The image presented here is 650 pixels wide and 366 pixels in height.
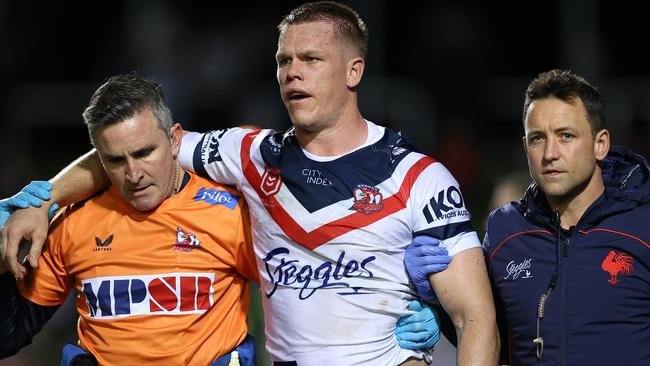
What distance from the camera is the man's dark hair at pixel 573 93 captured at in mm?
4141

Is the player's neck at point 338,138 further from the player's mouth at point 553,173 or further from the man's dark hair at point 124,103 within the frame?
the player's mouth at point 553,173

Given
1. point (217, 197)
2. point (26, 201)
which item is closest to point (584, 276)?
point (217, 197)

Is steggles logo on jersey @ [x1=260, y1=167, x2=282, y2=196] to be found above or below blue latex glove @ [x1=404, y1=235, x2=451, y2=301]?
above

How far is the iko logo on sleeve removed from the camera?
414cm

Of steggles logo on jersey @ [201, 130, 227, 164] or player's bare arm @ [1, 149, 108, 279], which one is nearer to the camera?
player's bare arm @ [1, 149, 108, 279]

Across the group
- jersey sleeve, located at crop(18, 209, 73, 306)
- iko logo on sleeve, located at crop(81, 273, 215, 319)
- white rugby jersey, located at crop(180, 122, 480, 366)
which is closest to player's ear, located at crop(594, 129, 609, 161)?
white rugby jersey, located at crop(180, 122, 480, 366)

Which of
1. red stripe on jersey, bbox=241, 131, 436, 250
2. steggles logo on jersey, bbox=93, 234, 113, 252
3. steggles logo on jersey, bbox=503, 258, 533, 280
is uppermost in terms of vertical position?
red stripe on jersey, bbox=241, 131, 436, 250

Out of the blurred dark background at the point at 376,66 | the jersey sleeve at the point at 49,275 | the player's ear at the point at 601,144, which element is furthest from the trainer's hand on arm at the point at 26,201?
the blurred dark background at the point at 376,66

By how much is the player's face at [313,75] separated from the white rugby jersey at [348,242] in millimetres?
192

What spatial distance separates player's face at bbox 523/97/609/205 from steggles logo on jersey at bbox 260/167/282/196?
1028mm

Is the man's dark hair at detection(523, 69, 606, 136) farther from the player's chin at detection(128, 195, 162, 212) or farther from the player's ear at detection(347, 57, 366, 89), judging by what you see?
the player's chin at detection(128, 195, 162, 212)

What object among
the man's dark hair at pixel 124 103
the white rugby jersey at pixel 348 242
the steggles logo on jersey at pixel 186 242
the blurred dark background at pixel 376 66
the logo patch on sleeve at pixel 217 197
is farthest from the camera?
the blurred dark background at pixel 376 66

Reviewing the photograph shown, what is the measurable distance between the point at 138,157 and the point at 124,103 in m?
0.23

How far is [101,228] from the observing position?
14.1 feet
